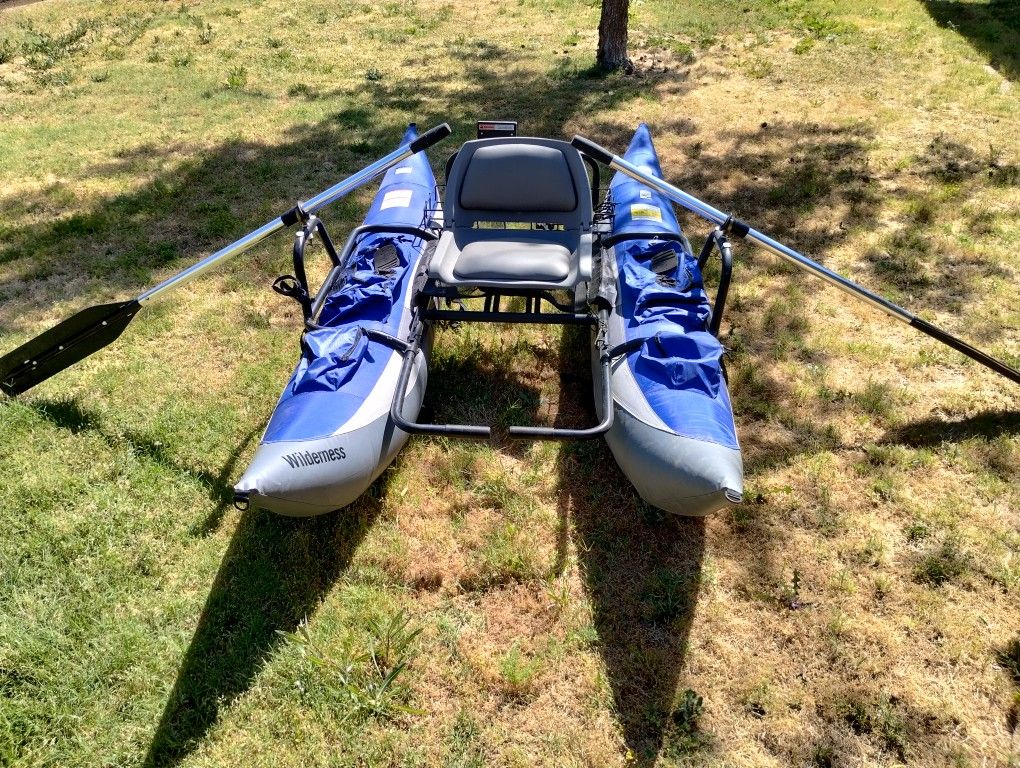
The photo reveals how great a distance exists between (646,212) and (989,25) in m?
12.2

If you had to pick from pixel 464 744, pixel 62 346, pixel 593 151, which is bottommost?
pixel 464 744

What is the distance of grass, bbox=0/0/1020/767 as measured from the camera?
3.09 m

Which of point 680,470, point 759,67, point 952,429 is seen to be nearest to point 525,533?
point 680,470

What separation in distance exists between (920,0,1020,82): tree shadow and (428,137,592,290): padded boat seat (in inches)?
401

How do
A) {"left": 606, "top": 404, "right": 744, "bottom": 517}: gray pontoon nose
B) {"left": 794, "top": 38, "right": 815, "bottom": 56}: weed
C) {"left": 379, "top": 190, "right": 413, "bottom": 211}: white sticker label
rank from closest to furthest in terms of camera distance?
{"left": 606, "top": 404, "right": 744, "bottom": 517}: gray pontoon nose
{"left": 379, "top": 190, "right": 413, "bottom": 211}: white sticker label
{"left": 794, "top": 38, "right": 815, "bottom": 56}: weed

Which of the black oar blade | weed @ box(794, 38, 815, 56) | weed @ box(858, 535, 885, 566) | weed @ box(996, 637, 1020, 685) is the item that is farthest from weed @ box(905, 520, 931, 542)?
weed @ box(794, 38, 815, 56)

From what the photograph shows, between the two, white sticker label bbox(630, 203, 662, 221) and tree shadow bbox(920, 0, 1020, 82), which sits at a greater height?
tree shadow bbox(920, 0, 1020, 82)

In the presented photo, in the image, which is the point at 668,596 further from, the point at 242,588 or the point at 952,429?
the point at 952,429

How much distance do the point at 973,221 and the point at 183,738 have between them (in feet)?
28.3

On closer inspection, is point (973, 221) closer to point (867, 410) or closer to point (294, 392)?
point (867, 410)

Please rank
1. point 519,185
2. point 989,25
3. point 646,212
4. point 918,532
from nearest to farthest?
1. point 918,532
2. point 519,185
3. point 646,212
4. point 989,25

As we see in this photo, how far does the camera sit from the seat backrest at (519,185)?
487 cm

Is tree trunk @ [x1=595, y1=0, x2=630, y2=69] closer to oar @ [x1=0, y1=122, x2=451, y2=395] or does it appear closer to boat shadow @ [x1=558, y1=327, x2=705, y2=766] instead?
oar @ [x1=0, y1=122, x2=451, y2=395]

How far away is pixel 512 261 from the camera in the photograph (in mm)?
4570
